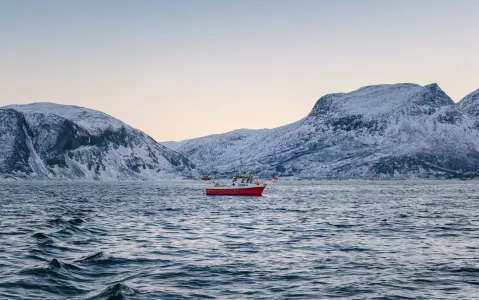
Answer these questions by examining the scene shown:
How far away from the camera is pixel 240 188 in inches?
4975

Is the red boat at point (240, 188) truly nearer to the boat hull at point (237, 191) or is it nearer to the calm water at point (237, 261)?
the boat hull at point (237, 191)

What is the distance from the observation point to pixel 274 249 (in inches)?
1287

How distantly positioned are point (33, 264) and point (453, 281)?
2145 centimetres

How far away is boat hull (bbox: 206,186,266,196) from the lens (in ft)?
410

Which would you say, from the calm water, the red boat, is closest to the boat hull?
the red boat

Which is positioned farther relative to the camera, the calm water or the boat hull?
the boat hull

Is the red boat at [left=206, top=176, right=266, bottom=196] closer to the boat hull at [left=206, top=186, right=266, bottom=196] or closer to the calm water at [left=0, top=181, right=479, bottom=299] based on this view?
the boat hull at [left=206, top=186, right=266, bottom=196]

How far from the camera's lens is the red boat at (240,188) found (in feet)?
410

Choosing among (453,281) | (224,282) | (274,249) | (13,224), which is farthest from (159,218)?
(453,281)

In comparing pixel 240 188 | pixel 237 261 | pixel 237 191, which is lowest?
pixel 237 261

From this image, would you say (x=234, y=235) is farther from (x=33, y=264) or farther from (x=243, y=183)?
(x=243, y=183)

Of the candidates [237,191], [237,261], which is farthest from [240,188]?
[237,261]

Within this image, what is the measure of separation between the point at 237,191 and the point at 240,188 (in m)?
1.77

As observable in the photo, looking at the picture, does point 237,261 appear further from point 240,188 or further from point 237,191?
point 237,191
